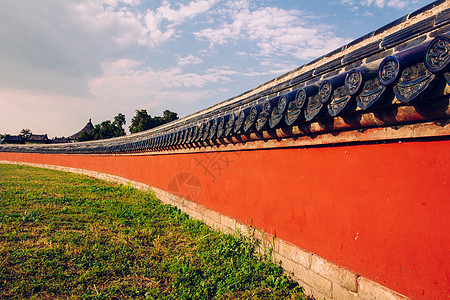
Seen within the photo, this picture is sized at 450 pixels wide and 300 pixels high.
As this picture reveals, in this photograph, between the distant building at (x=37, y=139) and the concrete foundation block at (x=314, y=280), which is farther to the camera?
the distant building at (x=37, y=139)

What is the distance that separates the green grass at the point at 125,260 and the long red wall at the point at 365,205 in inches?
25.6

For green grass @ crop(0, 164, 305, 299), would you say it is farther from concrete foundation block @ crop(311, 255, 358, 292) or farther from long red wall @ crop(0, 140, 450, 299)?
long red wall @ crop(0, 140, 450, 299)

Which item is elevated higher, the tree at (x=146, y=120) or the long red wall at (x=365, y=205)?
the tree at (x=146, y=120)

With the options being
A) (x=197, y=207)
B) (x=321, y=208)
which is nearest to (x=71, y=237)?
(x=197, y=207)

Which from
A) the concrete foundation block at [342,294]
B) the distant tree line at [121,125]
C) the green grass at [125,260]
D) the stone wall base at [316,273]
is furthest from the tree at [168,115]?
the concrete foundation block at [342,294]

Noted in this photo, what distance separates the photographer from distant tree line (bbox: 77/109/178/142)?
1463 inches

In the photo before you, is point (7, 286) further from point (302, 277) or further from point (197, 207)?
point (197, 207)

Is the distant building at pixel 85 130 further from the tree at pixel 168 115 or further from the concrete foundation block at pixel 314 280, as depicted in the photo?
the concrete foundation block at pixel 314 280

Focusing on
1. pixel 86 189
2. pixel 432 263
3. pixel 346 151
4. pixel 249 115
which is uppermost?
pixel 249 115

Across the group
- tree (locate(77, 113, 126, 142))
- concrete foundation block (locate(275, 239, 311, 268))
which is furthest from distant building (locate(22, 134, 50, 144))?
concrete foundation block (locate(275, 239, 311, 268))

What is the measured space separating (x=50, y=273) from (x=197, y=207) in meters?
3.53

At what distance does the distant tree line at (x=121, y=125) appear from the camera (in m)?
37.2

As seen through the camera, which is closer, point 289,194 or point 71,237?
point 289,194

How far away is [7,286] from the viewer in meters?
3.52
